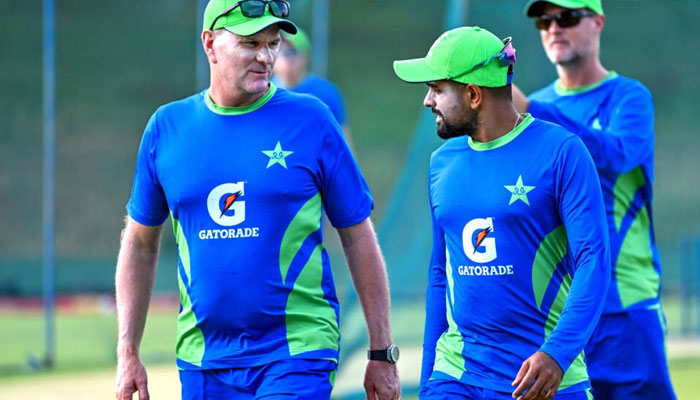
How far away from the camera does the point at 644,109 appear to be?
5.18 meters

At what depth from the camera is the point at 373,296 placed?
13.9ft

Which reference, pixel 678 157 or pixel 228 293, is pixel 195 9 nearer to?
pixel 678 157

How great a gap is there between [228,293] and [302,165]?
50cm

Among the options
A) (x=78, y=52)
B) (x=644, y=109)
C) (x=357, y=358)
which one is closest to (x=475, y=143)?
(x=644, y=109)

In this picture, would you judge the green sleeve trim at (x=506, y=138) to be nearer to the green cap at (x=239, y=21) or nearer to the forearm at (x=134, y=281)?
the green cap at (x=239, y=21)

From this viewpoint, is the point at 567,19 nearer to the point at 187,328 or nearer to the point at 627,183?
the point at 627,183

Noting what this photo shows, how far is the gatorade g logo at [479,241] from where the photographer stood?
397cm

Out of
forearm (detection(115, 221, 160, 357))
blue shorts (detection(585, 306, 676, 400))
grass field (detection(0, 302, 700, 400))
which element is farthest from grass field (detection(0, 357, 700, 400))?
forearm (detection(115, 221, 160, 357))

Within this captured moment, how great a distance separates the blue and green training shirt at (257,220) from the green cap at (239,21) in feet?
0.78

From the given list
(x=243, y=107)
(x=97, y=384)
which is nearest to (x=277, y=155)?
(x=243, y=107)

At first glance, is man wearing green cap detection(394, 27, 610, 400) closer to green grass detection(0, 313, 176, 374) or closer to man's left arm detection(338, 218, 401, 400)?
man's left arm detection(338, 218, 401, 400)

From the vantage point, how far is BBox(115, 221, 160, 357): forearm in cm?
437

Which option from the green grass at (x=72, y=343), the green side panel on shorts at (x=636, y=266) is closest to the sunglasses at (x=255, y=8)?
the green side panel on shorts at (x=636, y=266)

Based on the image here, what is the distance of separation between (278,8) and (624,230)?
191cm
